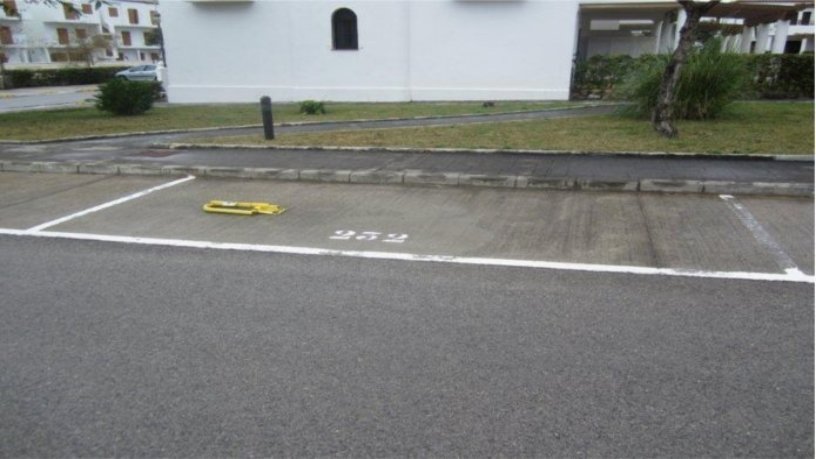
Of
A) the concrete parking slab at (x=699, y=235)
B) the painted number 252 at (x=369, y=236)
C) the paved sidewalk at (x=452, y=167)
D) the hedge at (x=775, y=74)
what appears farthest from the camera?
the hedge at (x=775, y=74)

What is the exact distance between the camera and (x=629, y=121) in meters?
13.7

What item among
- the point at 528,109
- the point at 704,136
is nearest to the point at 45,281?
the point at 704,136

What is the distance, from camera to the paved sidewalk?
8047 mm

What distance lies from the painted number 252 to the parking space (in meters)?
0.02

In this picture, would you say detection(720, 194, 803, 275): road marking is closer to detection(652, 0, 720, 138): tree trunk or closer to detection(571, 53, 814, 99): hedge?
detection(652, 0, 720, 138): tree trunk

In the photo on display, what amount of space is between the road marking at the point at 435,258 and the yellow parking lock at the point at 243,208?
1.11 meters

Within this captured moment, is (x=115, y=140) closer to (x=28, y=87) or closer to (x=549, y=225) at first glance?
(x=549, y=225)

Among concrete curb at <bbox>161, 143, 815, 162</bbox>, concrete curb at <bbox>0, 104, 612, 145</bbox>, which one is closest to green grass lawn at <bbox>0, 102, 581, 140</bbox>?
concrete curb at <bbox>0, 104, 612, 145</bbox>

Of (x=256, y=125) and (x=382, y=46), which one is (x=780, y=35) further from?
(x=256, y=125)

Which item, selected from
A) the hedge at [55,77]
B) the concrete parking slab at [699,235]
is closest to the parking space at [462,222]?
the concrete parking slab at [699,235]

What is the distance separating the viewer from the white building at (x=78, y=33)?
5012 cm

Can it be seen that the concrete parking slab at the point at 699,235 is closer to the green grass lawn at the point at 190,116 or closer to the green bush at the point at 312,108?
the green grass lawn at the point at 190,116

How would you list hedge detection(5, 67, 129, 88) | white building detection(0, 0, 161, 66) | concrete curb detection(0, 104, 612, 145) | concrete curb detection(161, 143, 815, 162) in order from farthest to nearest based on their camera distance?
white building detection(0, 0, 161, 66)
hedge detection(5, 67, 129, 88)
concrete curb detection(0, 104, 612, 145)
concrete curb detection(161, 143, 815, 162)

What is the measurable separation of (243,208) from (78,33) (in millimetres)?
56384
